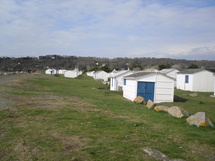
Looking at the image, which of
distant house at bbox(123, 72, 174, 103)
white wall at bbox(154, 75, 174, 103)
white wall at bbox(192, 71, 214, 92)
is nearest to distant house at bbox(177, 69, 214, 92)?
white wall at bbox(192, 71, 214, 92)

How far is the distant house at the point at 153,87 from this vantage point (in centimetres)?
2262

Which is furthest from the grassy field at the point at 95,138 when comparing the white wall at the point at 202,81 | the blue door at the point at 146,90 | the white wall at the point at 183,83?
the white wall at the point at 183,83

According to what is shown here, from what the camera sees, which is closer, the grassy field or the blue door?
the grassy field

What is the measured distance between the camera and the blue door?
74.3 feet

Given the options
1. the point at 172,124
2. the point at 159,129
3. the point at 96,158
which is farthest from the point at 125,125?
the point at 96,158

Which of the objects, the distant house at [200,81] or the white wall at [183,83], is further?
the white wall at [183,83]

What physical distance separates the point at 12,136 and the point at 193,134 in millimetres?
7226

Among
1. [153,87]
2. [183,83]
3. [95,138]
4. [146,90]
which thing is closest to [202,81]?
[183,83]

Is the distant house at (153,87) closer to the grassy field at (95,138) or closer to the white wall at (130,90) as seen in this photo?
the white wall at (130,90)

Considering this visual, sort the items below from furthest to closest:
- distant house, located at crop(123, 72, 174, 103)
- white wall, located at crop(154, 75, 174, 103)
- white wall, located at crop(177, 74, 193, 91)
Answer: white wall, located at crop(177, 74, 193, 91), white wall, located at crop(154, 75, 174, 103), distant house, located at crop(123, 72, 174, 103)

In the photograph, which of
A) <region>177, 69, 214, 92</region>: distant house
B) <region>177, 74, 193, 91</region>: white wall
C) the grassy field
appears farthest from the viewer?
<region>177, 74, 193, 91</region>: white wall

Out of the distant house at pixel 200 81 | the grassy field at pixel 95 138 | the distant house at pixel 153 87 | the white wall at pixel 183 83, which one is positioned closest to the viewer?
the grassy field at pixel 95 138

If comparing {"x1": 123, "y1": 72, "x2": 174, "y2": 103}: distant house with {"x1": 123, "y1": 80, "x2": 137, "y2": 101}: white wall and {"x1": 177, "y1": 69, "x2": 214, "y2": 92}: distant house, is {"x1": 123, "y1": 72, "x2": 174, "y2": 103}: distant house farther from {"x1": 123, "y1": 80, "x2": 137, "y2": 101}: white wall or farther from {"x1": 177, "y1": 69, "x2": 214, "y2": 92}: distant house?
{"x1": 177, "y1": 69, "x2": 214, "y2": 92}: distant house

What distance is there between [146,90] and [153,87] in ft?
2.87
